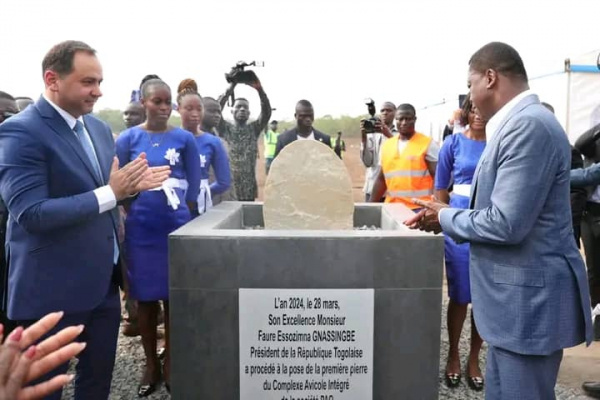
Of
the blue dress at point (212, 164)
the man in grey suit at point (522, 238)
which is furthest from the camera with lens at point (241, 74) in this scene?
the man in grey suit at point (522, 238)

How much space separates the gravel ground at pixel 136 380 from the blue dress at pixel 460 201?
58 centimetres

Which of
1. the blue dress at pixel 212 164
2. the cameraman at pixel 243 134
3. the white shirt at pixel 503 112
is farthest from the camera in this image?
the cameraman at pixel 243 134

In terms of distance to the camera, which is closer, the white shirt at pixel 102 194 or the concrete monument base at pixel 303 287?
the white shirt at pixel 102 194

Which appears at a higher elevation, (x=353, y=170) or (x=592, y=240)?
(x=592, y=240)

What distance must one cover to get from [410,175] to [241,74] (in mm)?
1890

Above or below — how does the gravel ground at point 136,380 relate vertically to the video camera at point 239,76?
below

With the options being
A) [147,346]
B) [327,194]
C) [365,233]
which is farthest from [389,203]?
[147,346]

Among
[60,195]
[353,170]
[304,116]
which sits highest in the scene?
[304,116]

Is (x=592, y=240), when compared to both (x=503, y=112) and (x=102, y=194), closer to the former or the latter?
(x=503, y=112)

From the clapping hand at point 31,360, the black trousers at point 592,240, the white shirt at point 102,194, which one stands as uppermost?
the white shirt at point 102,194

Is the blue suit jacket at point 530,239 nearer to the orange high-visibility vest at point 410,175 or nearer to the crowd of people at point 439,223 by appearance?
the crowd of people at point 439,223

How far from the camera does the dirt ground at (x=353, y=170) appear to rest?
626 inches

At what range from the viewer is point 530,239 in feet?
6.49

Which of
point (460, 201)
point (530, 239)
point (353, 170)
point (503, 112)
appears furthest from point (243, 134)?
point (353, 170)
